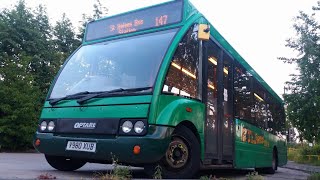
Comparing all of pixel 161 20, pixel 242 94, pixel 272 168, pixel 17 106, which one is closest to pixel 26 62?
pixel 17 106

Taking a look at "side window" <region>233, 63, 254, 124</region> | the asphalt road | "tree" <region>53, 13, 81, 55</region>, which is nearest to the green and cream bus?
the asphalt road

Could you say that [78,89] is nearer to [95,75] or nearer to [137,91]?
[95,75]

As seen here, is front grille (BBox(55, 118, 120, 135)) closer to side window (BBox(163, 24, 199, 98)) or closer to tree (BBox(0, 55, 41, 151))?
side window (BBox(163, 24, 199, 98))

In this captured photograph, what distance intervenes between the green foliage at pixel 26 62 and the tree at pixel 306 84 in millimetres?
15217

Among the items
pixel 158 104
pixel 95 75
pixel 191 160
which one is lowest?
pixel 191 160

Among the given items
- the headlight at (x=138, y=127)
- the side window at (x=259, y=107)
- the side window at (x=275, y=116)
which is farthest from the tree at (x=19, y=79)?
the headlight at (x=138, y=127)

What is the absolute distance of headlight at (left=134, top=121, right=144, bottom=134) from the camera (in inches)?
246

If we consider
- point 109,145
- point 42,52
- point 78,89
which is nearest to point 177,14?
point 78,89

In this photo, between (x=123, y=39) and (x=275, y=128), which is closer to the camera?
(x=123, y=39)

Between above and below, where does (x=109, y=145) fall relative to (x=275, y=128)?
below

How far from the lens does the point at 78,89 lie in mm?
7410

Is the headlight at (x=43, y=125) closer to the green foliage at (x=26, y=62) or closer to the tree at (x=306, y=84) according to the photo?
the green foliage at (x=26, y=62)

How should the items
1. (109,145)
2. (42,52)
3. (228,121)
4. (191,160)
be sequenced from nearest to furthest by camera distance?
(109,145) < (191,160) < (228,121) < (42,52)

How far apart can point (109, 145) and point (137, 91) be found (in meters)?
0.95
